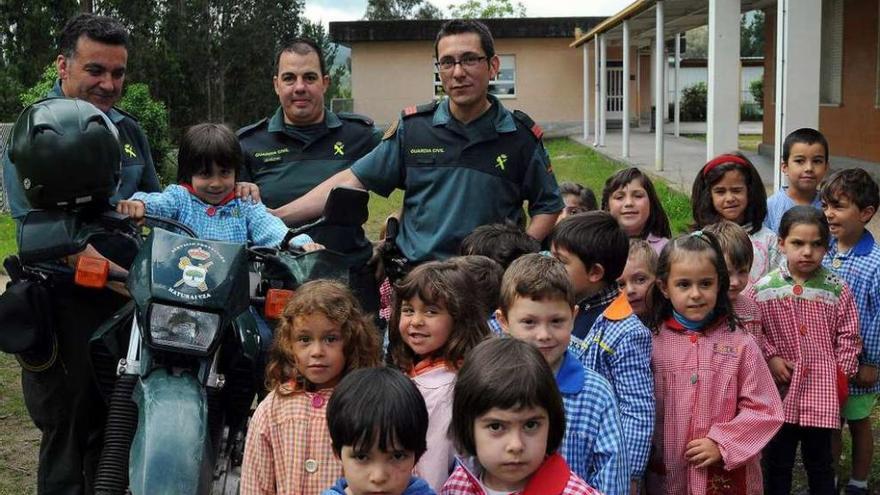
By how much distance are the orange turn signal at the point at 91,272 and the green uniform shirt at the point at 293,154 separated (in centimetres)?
172

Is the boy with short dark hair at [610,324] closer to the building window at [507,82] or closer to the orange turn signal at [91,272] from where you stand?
the orange turn signal at [91,272]

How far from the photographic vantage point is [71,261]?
326 cm

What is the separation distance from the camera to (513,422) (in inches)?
101

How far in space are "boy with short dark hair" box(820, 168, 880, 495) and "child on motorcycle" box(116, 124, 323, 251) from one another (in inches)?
94.4

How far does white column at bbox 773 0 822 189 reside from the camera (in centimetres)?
1098

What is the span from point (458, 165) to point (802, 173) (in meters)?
1.89

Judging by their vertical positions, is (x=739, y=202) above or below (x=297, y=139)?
below

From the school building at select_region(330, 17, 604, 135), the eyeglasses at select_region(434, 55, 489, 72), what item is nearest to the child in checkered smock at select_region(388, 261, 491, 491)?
the eyeglasses at select_region(434, 55, 489, 72)

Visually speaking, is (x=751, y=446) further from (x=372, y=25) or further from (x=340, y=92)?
(x=340, y=92)

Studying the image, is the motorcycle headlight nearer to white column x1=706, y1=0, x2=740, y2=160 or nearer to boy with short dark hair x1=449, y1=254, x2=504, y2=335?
boy with short dark hair x1=449, y1=254, x2=504, y2=335

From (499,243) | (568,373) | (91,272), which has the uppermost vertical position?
(91,272)

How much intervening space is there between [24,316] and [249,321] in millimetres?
724

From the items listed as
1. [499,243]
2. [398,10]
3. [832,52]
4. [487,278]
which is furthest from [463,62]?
[398,10]

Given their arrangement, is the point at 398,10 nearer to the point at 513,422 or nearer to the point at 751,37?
the point at 751,37
